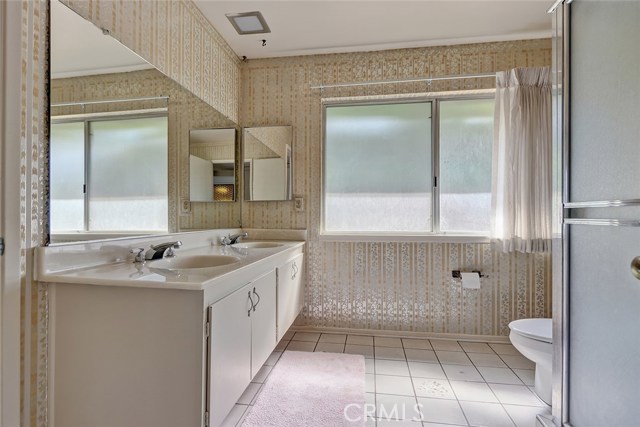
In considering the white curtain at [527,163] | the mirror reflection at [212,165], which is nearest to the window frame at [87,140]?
the mirror reflection at [212,165]

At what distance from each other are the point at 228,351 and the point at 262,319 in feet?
1.32

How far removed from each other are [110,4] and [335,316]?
2.51 meters

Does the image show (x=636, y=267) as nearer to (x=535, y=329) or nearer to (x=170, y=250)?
(x=535, y=329)

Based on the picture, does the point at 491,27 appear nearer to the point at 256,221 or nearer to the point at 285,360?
the point at 256,221

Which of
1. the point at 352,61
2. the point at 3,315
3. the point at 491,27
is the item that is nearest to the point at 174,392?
the point at 3,315

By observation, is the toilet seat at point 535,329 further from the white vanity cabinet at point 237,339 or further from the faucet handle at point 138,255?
the faucet handle at point 138,255

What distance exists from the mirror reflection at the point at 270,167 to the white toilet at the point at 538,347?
192 centimetres

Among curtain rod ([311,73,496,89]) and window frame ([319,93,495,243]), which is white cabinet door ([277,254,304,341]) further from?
curtain rod ([311,73,496,89])

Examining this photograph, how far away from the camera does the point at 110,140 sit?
1394 mm

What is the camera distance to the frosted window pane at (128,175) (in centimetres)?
133

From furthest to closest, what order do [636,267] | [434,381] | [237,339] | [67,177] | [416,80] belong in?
[416,80]
[434,381]
[237,339]
[67,177]
[636,267]

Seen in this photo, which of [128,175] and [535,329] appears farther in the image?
[535,329]

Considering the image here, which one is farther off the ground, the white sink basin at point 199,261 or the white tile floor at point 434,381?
the white sink basin at point 199,261

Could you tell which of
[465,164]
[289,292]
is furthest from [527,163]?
[289,292]
